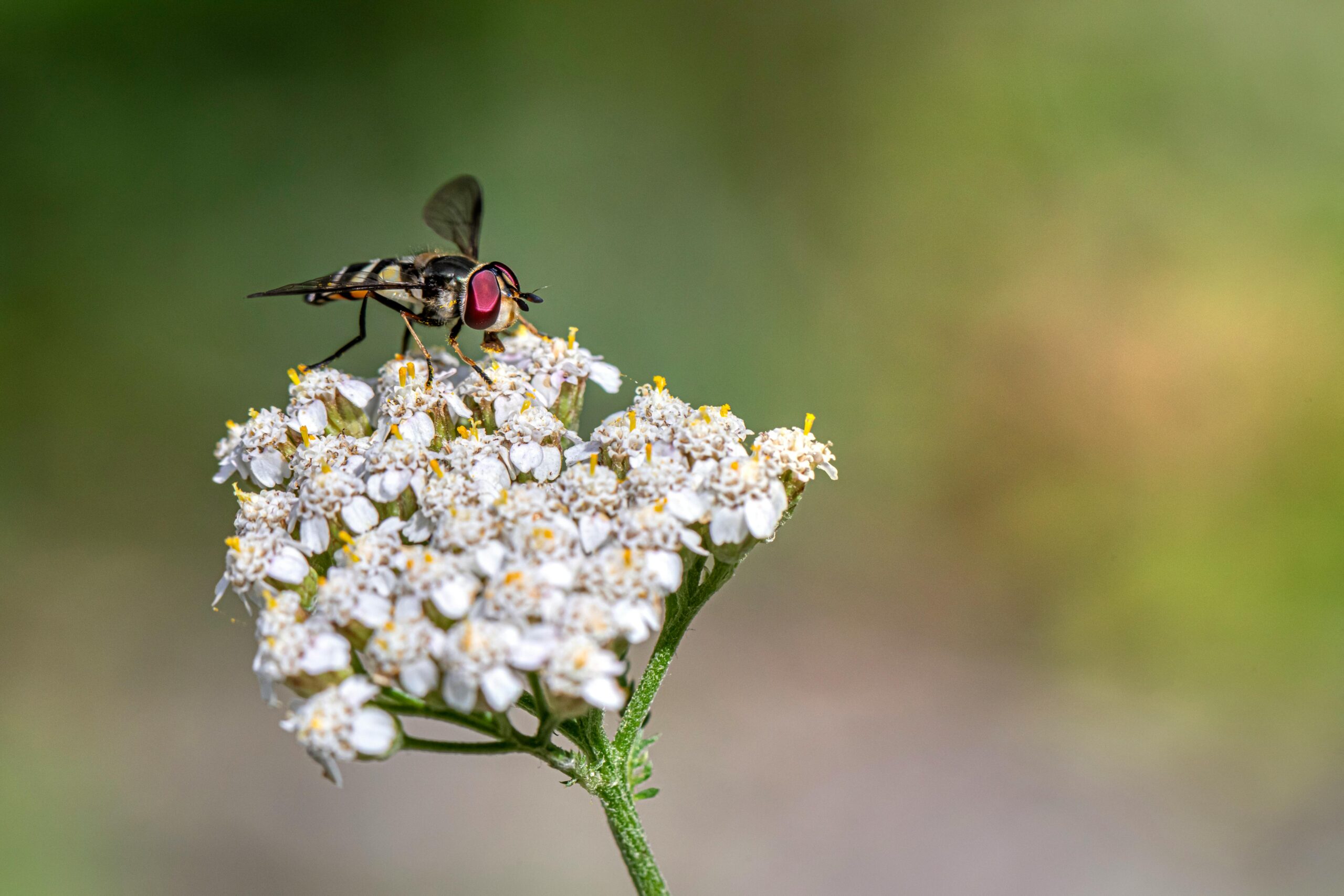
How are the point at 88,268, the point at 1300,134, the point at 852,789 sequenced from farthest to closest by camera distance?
the point at 88,268 → the point at 1300,134 → the point at 852,789

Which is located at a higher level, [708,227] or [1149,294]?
[708,227]

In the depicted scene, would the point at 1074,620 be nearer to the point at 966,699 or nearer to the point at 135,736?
the point at 966,699

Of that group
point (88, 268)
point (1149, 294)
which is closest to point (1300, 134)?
point (1149, 294)

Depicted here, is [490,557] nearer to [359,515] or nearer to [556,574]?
[556,574]

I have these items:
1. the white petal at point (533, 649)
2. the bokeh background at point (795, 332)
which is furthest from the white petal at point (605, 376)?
the bokeh background at point (795, 332)

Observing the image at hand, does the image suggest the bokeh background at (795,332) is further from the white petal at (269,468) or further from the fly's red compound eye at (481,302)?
the white petal at (269,468)

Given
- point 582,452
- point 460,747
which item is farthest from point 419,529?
point 460,747
